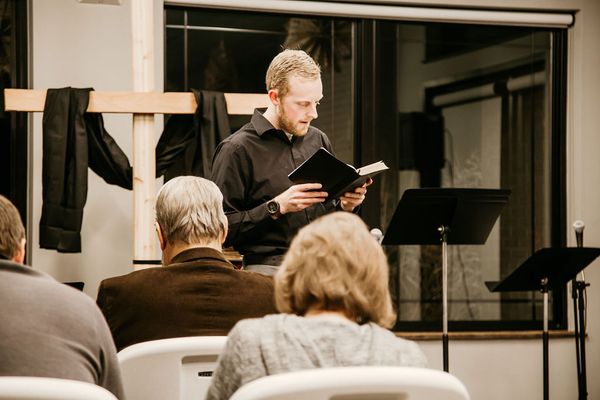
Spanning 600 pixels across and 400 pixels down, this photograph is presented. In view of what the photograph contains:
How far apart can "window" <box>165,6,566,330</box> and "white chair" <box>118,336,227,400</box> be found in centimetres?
324

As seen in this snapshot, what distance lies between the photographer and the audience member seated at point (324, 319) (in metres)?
1.45

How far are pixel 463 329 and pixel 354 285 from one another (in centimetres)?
381

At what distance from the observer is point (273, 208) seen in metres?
3.08

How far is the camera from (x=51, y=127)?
3994 millimetres

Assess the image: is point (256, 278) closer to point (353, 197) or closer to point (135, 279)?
point (135, 279)

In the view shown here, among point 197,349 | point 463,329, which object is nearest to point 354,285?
point 197,349

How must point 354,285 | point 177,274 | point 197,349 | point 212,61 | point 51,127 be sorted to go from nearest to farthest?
point 354,285
point 197,349
point 177,274
point 51,127
point 212,61

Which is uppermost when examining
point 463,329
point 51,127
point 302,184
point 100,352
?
point 51,127

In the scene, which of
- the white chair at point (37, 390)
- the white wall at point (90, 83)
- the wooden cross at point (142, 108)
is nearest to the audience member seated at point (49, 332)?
the white chair at point (37, 390)

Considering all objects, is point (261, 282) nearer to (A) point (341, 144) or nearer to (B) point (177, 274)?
(B) point (177, 274)

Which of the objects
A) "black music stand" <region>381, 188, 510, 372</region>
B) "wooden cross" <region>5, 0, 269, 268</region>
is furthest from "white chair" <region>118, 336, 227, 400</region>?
"black music stand" <region>381, 188, 510, 372</region>

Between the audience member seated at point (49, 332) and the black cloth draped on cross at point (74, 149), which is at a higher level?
the black cloth draped on cross at point (74, 149)

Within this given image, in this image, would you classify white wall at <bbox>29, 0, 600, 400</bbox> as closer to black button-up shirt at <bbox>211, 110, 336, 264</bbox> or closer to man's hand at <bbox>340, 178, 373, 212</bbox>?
black button-up shirt at <bbox>211, 110, 336, 264</bbox>

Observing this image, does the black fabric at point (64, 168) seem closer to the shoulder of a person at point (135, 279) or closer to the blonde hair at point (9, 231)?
the shoulder of a person at point (135, 279)
